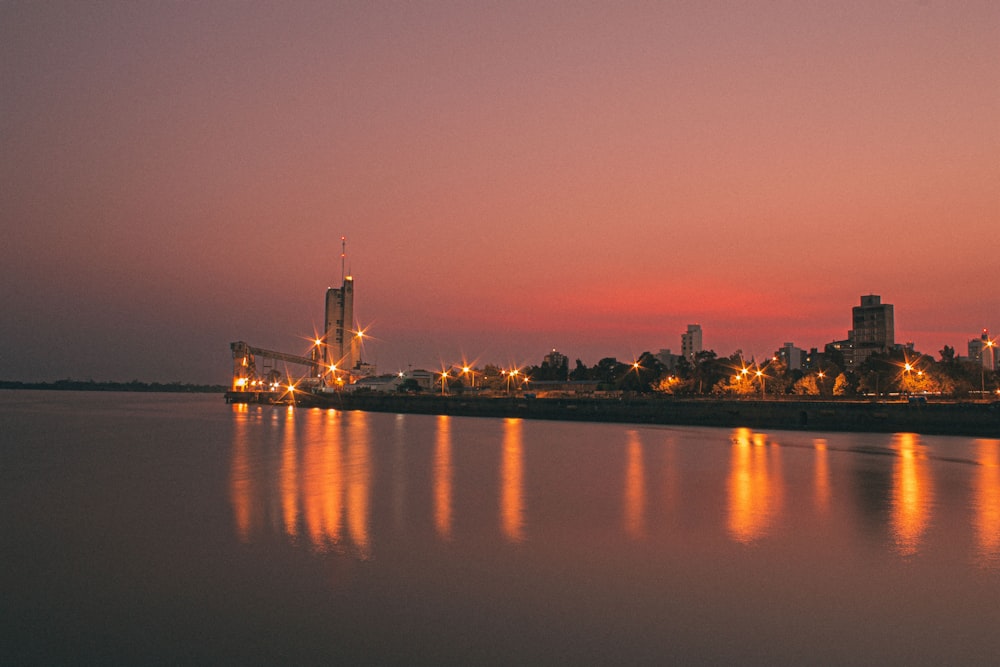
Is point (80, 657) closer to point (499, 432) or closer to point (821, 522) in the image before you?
point (821, 522)

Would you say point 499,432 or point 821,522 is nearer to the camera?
point 821,522

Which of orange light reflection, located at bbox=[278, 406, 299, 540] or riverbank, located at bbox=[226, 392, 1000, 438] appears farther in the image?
riverbank, located at bbox=[226, 392, 1000, 438]

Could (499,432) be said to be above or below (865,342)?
below

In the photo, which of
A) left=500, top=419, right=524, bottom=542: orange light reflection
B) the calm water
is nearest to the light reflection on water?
left=500, top=419, right=524, bottom=542: orange light reflection

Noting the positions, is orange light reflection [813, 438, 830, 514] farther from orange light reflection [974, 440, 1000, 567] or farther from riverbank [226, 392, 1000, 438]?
riverbank [226, 392, 1000, 438]

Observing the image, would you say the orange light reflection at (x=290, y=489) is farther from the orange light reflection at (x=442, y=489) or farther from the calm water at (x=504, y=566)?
the orange light reflection at (x=442, y=489)

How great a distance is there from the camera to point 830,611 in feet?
30.6

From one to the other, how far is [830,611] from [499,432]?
131 ft

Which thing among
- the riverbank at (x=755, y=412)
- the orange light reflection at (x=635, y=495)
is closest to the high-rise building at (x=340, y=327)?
the riverbank at (x=755, y=412)

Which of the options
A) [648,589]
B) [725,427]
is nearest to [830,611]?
[648,589]

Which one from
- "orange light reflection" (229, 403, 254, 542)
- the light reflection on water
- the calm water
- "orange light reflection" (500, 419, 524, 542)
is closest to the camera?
the calm water

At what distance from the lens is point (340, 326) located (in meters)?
169

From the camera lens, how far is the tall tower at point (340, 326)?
164 m

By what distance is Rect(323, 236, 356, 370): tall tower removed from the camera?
16350 centimetres
